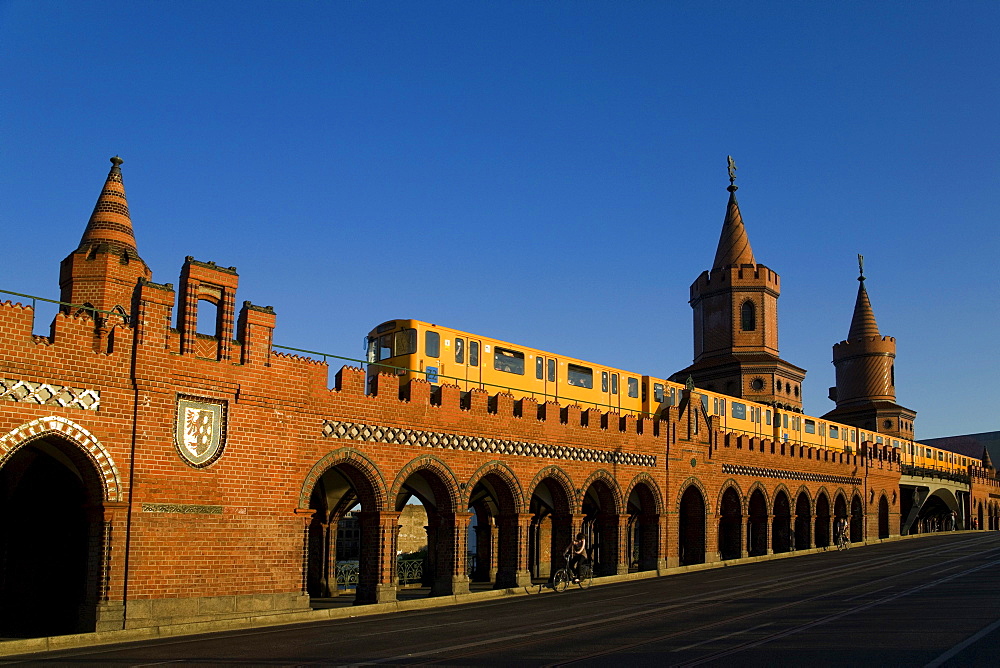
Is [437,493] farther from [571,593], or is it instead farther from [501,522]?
[571,593]

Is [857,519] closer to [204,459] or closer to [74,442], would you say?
[204,459]

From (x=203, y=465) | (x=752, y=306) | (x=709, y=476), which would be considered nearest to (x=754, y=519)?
(x=709, y=476)

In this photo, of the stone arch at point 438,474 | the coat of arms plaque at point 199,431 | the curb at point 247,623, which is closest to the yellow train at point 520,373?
the stone arch at point 438,474

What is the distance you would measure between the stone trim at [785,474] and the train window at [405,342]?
18667 millimetres

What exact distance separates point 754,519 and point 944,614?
2580cm

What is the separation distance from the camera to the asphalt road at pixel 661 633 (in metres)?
14.4

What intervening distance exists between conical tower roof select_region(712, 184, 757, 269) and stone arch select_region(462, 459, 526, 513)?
122 feet

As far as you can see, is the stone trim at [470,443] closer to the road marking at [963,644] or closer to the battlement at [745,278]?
the road marking at [963,644]

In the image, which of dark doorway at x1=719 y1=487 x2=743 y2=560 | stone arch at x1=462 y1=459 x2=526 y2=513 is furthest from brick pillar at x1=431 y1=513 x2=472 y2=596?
dark doorway at x1=719 y1=487 x2=743 y2=560

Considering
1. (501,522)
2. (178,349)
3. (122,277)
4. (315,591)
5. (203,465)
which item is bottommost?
(315,591)

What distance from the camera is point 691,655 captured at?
14492mm

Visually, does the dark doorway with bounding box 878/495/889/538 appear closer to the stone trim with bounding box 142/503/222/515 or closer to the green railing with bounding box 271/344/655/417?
the green railing with bounding box 271/344/655/417

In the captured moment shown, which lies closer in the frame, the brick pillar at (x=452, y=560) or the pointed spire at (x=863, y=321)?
the brick pillar at (x=452, y=560)

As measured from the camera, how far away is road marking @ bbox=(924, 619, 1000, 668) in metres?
13.5
